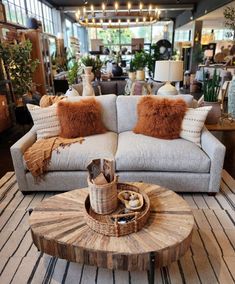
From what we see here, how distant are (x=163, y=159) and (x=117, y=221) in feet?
3.30

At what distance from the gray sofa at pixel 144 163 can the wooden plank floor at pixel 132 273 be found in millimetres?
280

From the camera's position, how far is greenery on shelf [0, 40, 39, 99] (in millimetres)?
4344

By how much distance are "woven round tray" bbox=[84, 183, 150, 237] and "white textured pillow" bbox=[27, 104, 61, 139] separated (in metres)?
1.25

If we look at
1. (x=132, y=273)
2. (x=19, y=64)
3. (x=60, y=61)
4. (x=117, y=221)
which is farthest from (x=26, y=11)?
(x=132, y=273)

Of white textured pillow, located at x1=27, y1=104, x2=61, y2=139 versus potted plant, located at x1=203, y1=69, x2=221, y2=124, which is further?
potted plant, located at x1=203, y1=69, x2=221, y2=124

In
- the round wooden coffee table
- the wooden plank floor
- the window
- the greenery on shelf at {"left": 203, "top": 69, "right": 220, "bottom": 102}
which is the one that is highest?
the window

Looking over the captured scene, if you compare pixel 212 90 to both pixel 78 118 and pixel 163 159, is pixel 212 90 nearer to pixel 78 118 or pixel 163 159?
pixel 163 159

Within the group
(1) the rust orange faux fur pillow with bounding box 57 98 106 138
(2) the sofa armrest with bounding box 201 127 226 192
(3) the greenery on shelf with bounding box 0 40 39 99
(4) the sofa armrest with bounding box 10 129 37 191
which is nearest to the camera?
(2) the sofa armrest with bounding box 201 127 226 192

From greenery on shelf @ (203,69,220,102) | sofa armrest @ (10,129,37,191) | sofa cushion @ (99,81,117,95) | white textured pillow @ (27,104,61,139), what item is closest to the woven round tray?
sofa armrest @ (10,129,37,191)

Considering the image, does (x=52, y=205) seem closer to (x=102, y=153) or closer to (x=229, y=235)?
(x=102, y=153)

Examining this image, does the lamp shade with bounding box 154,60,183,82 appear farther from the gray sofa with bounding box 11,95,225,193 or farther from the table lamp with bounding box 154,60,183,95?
the gray sofa with bounding box 11,95,225,193

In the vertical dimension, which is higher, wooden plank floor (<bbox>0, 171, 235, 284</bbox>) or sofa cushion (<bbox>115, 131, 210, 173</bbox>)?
sofa cushion (<bbox>115, 131, 210, 173</bbox>)

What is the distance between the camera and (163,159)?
2.20 meters

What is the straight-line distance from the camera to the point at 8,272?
1553 mm
